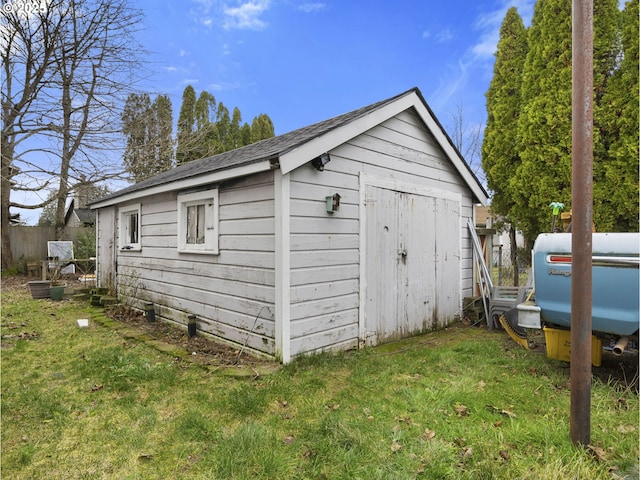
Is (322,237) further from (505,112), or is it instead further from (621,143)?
(505,112)

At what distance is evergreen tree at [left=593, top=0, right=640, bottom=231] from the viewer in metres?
6.91

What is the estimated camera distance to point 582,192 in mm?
2160

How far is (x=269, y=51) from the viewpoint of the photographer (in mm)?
8664

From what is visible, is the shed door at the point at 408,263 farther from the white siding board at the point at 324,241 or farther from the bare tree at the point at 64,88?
the bare tree at the point at 64,88

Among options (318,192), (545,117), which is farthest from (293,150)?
(545,117)

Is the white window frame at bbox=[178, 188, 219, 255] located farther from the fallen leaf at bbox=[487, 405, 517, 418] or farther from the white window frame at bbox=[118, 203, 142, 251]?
the fallen leaf at bbox=[487, 405, 517, 418]

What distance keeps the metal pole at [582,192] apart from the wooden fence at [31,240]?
16.6 meters

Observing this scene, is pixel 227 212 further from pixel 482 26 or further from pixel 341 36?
pixel 482 26

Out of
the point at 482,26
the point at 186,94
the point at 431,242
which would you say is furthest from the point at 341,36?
the point at 186,94

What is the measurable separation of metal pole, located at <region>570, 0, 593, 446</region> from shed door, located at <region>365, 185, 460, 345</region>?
9.51ft

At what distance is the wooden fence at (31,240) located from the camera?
1416 centimetres

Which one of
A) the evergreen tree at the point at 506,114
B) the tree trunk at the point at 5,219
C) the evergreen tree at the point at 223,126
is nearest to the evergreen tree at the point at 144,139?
the tree trunk at the point at 5,219

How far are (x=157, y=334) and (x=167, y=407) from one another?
113 inches

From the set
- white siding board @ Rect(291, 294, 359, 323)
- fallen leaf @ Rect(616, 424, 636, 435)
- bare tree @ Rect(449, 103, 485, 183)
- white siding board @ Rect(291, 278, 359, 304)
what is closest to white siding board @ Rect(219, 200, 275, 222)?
white siding board @ Rect(291, 278, 359, 304)
